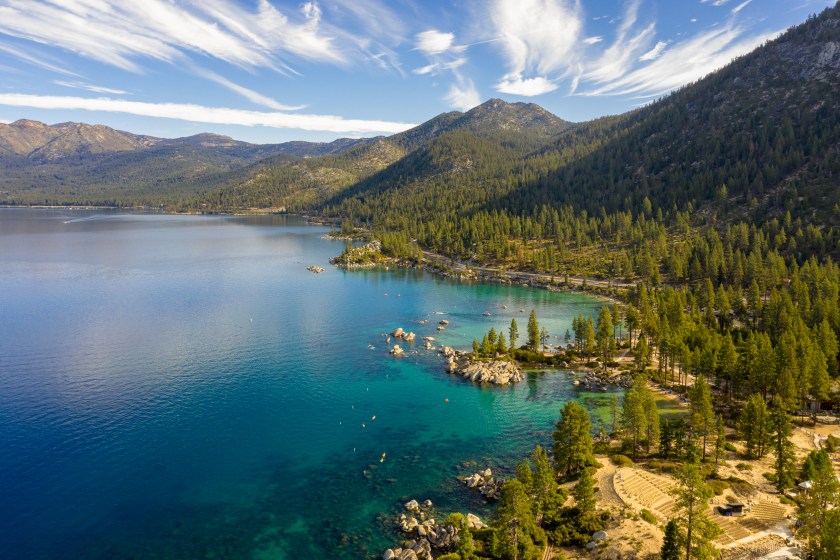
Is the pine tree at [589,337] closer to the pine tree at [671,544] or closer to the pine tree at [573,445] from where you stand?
the pine tree at [573,445]

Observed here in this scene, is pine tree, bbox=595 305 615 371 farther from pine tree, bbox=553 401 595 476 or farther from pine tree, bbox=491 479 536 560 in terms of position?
pine tree, bbox=491 479 536 560

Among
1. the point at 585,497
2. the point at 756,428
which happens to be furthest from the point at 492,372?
the point at 585,497

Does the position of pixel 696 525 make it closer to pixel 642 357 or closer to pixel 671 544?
pixel 671 544

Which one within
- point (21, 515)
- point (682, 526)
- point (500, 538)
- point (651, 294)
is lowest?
point (21, 515)

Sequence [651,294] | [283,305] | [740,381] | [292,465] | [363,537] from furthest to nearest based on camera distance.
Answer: [283,305] < [651,294] < [740,381] < [292,465] < [363,537]

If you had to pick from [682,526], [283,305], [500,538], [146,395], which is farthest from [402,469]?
[283,305]

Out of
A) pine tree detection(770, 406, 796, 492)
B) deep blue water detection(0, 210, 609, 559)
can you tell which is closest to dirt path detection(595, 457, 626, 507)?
deep blue water detection(0, 210, 609, 559)

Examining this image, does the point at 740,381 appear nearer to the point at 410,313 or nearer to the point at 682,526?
the point at 682,526
